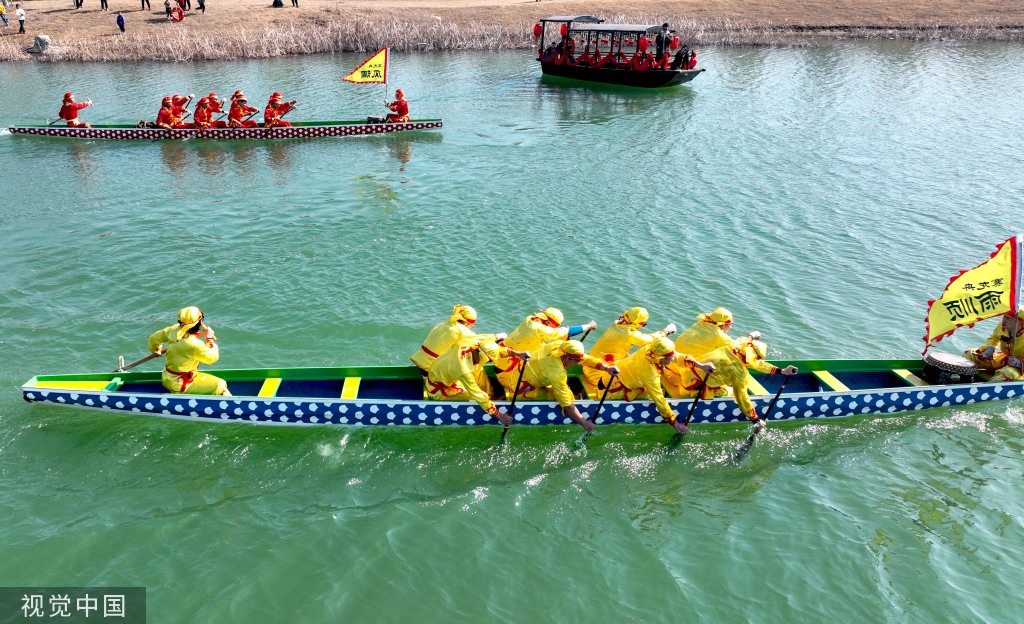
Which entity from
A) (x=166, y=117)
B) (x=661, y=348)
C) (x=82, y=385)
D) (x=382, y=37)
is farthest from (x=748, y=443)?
(x=382, y=37)

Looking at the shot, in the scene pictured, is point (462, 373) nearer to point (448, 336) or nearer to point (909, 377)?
point (448, 336)

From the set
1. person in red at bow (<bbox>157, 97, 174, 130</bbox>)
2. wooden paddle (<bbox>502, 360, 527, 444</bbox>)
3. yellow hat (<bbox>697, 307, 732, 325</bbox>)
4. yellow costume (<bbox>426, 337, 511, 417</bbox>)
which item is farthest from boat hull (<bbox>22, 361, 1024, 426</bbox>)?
person in red at bow (<bbox>157, 97, 174, 130</bbox>)

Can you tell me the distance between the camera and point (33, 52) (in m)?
41.9

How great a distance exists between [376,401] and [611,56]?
31.2 m

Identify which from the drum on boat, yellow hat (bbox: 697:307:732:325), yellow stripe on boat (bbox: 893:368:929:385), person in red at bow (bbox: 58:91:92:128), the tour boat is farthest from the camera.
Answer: the tour boat

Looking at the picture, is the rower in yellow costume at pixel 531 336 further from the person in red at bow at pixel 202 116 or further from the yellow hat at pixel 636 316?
the person in red at bow at pixel 202 116

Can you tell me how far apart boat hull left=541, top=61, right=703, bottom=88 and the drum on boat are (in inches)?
1036

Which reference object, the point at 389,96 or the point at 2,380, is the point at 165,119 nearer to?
the point at 389,96

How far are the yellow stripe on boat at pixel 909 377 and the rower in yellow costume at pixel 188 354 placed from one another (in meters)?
11.3

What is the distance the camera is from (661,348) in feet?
34.1

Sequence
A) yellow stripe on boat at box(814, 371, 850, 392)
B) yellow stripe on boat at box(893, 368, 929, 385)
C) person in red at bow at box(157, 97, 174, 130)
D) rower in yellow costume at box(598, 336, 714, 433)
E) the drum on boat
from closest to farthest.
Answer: rower in yellow costume at box(598, 336, 714, 433), yellow stripe on boat at box(814, 371, 850, 392), the drum on boat, yellow stripe on boat at box(893, 368, 929, 385), person in red at bow at box(157, 97, 174, 130)

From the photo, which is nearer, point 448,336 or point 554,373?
point 554,373

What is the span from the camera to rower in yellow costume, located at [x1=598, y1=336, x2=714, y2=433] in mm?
10469

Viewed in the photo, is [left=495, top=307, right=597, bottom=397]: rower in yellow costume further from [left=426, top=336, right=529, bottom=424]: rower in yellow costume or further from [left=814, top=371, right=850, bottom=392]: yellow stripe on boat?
[left=814, top=371, right=850, bottom=392]: yellow stripe on boat
